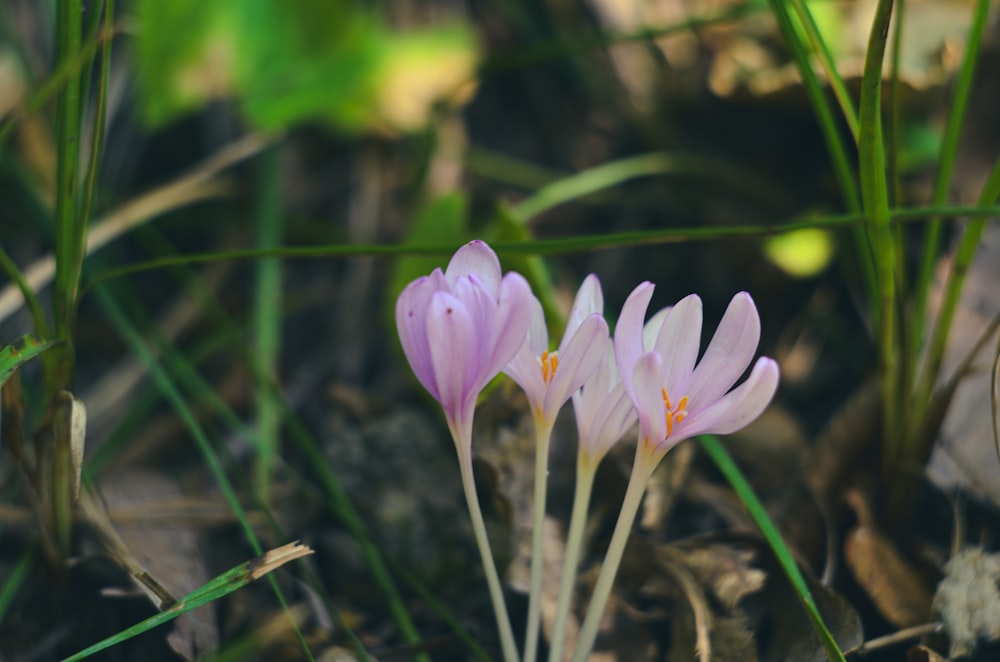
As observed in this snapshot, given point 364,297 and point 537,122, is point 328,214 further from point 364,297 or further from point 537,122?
point 537,122

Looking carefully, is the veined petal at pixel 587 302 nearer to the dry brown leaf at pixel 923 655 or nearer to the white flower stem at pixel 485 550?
the white flower stem at pixel 485 550

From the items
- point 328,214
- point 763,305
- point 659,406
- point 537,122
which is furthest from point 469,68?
point 659,406

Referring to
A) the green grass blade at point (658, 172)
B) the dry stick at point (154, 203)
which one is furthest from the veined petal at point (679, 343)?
the dry stick at point (154, 203)

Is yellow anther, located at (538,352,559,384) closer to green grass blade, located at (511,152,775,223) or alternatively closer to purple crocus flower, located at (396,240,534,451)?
purple crocus flower, located at (396,240,534,451)

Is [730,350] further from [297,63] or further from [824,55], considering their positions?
[297,63]

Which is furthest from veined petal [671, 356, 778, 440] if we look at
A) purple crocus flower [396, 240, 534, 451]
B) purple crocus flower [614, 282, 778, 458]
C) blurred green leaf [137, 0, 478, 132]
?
blurred green leaf [137, 0, 478, 132]

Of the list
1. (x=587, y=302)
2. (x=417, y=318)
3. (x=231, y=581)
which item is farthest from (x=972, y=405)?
(x=231, y=581)
